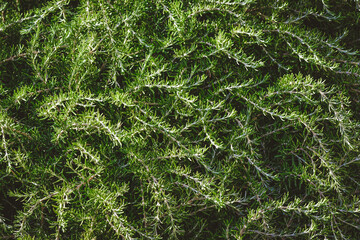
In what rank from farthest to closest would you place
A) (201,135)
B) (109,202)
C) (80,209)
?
(201,135) → (80,209) → (109,202)

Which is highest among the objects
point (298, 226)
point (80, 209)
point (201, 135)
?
point (201, 135)

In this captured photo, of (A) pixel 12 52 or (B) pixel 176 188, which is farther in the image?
(A) pixel 12 52

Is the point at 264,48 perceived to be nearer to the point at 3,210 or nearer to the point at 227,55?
the point at 227,55

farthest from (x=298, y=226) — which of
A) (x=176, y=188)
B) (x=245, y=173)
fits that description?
(x=176, y=188)

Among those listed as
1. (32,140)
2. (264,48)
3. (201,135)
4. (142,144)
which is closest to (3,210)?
(32,140)

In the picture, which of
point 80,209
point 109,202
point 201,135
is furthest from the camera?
point 201,135

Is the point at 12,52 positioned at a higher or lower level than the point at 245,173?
higher

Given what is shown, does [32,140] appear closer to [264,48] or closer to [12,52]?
[12,52]
